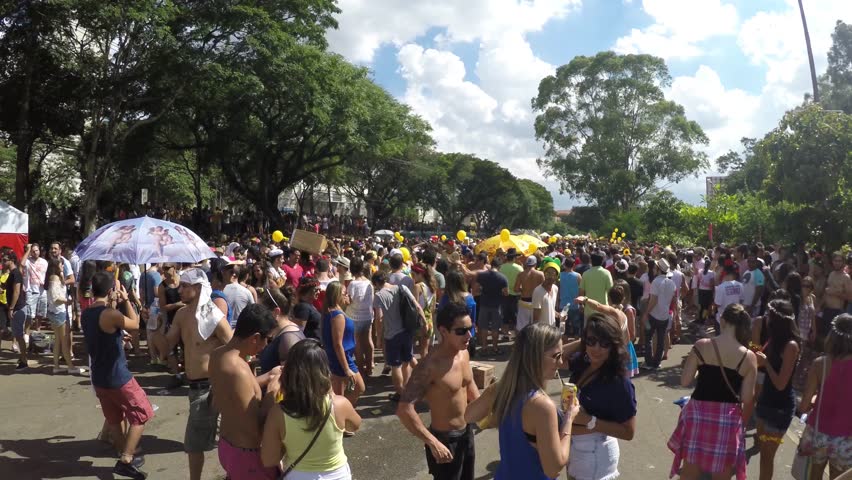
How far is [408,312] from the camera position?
22.9 ft

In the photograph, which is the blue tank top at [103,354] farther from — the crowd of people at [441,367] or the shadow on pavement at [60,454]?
the shadow on pavement at [60,454]

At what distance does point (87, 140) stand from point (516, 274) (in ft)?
62.2

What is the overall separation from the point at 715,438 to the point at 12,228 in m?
13.9

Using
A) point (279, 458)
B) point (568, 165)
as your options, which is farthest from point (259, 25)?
point (568, 165)

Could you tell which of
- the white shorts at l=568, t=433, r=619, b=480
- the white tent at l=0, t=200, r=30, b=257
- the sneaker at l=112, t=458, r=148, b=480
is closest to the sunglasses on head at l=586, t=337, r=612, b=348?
the white shorts at l=568, t=433, r=619, b=480

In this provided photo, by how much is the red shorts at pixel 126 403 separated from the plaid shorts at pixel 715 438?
423cm

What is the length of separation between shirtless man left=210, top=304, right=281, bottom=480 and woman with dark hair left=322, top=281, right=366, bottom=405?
2.21 m

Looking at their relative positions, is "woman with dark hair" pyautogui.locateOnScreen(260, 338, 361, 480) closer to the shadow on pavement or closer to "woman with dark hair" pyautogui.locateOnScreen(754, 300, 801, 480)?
the shadow on pavement

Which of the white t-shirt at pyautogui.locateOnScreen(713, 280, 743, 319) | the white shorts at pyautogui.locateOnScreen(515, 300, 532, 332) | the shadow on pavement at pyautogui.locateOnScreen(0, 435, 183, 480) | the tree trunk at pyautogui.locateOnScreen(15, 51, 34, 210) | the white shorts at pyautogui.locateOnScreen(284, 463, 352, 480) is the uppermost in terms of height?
the tree trunk at pyautogui.locateOnScreen(15, 51, 34, 210)

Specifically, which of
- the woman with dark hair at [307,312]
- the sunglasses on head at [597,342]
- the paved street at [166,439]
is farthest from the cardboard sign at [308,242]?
the sunglasses on head at [597,342]

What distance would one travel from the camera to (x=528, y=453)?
2.74 metres

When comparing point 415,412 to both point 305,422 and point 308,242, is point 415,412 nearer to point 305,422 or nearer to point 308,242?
point 305,422

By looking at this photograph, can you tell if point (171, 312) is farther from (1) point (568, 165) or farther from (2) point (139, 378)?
(1) point (568, 165)

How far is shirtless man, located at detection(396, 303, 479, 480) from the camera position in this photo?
10.9 feet
